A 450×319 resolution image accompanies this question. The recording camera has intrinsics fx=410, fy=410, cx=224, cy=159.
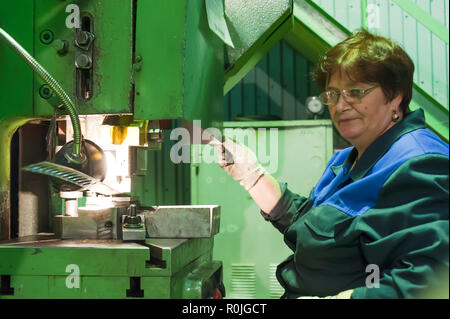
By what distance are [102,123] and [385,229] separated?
30.1 inches

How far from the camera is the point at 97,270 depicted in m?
0.92

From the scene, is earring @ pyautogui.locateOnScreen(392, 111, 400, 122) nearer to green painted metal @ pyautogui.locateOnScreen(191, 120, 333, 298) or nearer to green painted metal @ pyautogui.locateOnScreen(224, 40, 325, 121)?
green painted metal @ pyautogui.locateOnScreen(191, 120, 333, 298)

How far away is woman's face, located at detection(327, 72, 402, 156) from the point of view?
105 centimetres

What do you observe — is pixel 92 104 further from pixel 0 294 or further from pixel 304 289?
pixel 304 289

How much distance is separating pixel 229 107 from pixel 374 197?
2733mm

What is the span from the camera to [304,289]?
3.38 ft

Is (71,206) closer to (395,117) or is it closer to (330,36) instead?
(395,117)

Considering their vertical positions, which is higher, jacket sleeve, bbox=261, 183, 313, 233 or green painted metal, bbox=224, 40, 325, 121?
green painted metal, bbox=224, 40, 325, 121

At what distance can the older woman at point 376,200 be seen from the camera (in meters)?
0.81

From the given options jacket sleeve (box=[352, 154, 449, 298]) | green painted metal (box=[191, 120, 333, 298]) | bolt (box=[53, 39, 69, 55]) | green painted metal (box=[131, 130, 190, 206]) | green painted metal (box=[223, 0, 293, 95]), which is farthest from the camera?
green painted metal (box=[131, 130, 190, 206])

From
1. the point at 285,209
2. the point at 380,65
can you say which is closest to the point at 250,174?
the point at 285,209

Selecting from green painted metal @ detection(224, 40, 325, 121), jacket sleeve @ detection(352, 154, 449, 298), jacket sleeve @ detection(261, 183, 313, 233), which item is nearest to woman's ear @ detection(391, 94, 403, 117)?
jacket sleeve @ detection(352, 154, 449, 298)

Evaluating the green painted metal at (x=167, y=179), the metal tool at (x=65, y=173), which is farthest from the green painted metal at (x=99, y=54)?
the green painted metal at (x=167, y=179)

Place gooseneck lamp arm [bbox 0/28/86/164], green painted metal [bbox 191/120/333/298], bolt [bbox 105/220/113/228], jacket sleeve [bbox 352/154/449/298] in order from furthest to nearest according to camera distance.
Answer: green painted metal [bbox 191/120/333/298] → bolt [bbox 105/220/113/228] → gooseneck lamp arm [bbox 0/28/86/164] → jacket sleeve [bbox 352/154/449/298]
